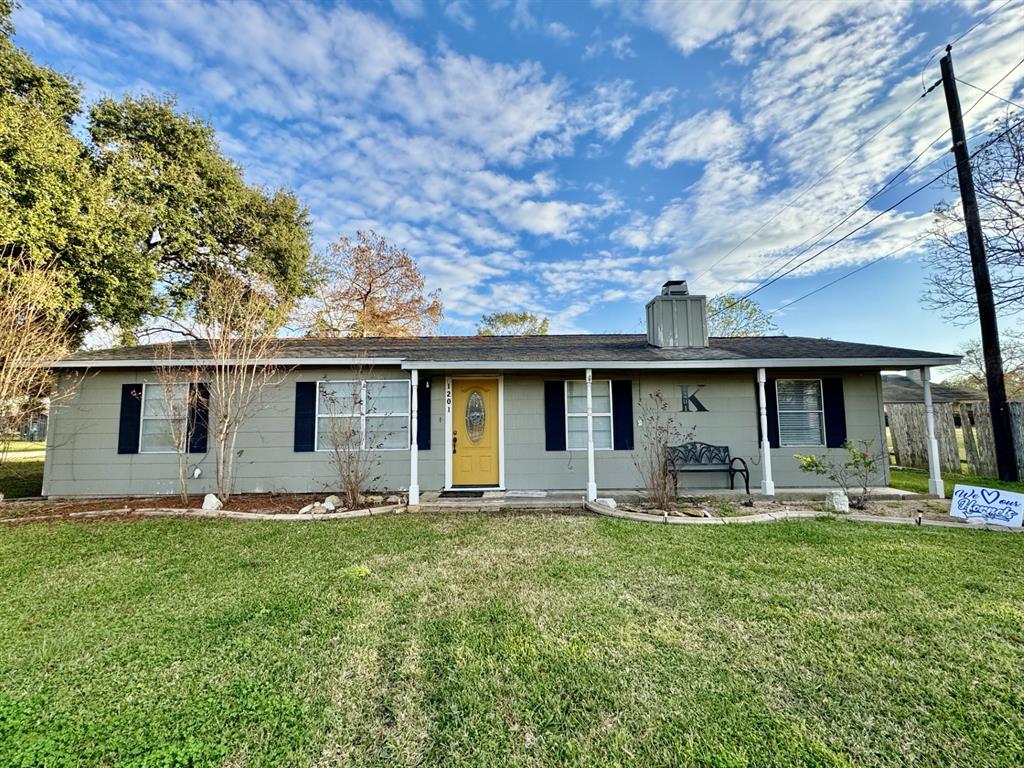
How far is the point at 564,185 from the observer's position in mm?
13602

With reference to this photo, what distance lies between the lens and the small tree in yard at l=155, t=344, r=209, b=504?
735cm

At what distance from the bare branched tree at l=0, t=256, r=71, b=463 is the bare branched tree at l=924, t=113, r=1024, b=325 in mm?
16646

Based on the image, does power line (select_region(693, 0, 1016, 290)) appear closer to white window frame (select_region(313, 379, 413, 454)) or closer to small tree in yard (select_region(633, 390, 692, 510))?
small tree in yard (select_region(633, 390, 692, 510))

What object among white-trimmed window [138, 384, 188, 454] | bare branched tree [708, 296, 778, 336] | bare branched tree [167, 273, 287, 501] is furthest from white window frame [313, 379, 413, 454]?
bare branched tree [708, 296, 778, 336]

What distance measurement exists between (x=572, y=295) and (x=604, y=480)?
14061 mm

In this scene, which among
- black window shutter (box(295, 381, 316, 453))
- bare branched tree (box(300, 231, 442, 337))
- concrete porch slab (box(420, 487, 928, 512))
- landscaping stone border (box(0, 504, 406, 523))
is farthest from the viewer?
bare branched tree (box(300, 231, 442, 337))

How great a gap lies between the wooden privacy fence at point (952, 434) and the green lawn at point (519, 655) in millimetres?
6693

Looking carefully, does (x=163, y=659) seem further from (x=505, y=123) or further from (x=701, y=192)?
(x=701, y=192)

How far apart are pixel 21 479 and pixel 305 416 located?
27.7 ft

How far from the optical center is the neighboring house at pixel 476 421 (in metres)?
7.84

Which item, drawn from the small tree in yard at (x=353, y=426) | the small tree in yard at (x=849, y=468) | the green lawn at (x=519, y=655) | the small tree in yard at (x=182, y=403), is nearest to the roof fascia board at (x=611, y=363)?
the small tree in yard at (x=182, y=403)

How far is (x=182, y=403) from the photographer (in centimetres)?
759

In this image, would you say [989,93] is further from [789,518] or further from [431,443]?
[431,443]

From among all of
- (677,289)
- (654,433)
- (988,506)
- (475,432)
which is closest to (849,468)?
(988,506)
